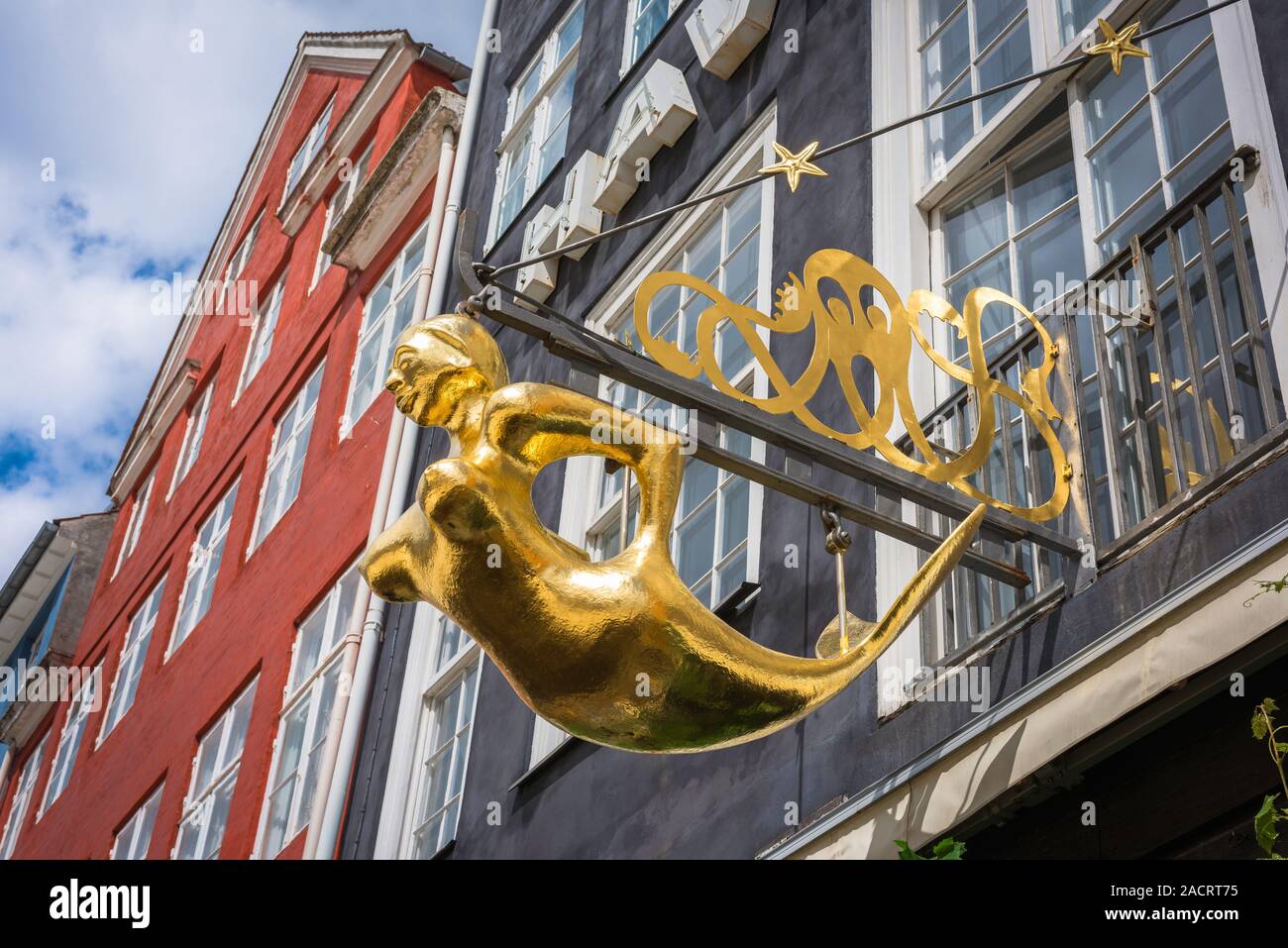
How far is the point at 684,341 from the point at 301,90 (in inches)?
624

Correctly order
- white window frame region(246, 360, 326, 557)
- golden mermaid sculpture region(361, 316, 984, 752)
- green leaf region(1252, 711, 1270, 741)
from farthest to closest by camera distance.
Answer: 1. white window frame region(246, 360, 326, 557)
2. golden mermaid sculpture region(361, 316, 984, 752)
3. green leaf region(1252, 711, 1270, 741)

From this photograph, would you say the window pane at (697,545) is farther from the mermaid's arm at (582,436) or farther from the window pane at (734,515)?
the mermaid's arm at (582,436)

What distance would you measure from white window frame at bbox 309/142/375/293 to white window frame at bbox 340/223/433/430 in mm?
2566

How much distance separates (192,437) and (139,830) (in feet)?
23.3

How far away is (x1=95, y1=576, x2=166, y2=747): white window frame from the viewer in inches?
769

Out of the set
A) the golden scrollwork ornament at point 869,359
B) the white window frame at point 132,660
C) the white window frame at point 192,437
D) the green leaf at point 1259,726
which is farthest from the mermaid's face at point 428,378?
the white window frame at point 192,437

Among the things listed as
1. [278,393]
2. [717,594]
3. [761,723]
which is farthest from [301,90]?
[761,723]

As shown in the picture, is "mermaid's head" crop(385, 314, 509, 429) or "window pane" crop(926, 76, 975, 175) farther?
"window pane" crop(926, 76, 975, 175)

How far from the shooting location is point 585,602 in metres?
4.19

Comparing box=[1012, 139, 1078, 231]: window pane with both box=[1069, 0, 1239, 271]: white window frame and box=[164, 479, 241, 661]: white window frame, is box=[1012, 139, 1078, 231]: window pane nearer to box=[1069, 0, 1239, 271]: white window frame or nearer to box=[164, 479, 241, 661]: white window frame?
box=[1069, 0, 1239, 271]: white window frame

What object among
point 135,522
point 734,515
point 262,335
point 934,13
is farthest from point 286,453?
point 934,13

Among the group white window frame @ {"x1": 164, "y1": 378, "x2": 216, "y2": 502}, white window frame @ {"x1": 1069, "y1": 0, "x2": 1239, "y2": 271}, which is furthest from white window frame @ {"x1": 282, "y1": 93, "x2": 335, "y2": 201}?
white window frame @ {"x1": 1069, "y1": 0, "x2": 1239, "y2": 271}
